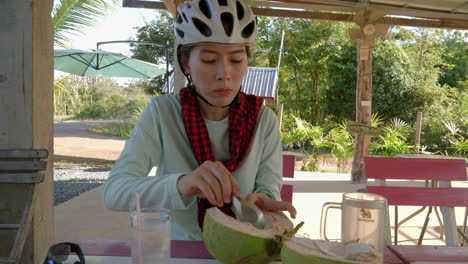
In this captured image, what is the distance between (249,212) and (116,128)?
58.1ft

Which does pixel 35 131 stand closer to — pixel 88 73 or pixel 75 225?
pixel 75 225

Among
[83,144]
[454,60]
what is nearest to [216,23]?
[83,144]

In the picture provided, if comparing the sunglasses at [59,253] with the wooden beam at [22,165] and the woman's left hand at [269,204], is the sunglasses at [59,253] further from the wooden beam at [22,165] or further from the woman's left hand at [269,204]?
the wooden beam at [22,165]

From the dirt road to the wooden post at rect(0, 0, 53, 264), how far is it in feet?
33.7

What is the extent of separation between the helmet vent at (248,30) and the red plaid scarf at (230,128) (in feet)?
0.93

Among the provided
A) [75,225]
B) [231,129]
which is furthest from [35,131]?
[75,225]

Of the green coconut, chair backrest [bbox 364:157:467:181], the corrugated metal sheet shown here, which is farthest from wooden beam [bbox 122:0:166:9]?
the corrugated metal sheet

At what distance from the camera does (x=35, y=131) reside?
1821 mm

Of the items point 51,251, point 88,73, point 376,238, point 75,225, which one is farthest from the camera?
point 88,73

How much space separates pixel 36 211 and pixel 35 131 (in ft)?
1.34

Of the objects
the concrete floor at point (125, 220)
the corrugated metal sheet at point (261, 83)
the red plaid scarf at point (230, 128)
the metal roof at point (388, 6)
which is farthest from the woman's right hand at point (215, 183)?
the corrugated metal sheet at point (261, 83)

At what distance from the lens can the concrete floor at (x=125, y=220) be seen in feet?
13.0

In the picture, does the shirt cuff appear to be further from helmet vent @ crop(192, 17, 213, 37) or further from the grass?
the grass

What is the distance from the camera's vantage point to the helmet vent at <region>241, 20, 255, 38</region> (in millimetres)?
1737
